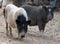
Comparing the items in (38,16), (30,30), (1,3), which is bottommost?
(1,3)

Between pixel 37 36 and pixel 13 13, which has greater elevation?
pixel 13 13

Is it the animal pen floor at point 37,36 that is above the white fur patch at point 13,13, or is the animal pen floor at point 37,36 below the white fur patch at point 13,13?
below

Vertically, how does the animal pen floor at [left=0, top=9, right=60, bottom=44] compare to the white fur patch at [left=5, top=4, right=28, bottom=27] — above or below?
below

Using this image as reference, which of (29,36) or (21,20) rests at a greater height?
(21,20)

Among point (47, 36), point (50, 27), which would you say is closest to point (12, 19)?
point (47, 36)

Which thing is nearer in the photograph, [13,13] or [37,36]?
[13,13]

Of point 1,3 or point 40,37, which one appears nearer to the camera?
point 40,37

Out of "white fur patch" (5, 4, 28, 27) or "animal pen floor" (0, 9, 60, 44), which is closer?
"white fur patch" (5, 4, 28, 27)

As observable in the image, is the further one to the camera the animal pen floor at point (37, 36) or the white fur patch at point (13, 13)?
the animal pen floor at point (37, 36)

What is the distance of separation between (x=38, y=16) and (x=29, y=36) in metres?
0.81

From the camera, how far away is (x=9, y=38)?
23.9ft

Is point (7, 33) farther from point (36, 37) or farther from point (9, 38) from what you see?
point (36, 37)

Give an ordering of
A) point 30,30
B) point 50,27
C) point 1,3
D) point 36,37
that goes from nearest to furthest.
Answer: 1. point 36,37
2. point 30,30
3. point 50,27
4. point 1,3

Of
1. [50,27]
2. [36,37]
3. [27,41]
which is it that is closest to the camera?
[27,41]
